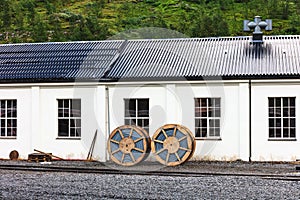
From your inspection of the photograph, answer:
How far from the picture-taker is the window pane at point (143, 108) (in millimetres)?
22984

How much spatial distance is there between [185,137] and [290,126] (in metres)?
3.91

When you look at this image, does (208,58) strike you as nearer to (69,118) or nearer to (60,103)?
(69,118)

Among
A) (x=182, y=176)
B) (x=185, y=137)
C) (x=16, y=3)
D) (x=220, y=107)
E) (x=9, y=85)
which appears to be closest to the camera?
(x=182, y=176)

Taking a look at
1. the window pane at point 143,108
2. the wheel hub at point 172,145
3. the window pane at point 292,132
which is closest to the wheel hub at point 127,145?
the wheel hub at point 172,145

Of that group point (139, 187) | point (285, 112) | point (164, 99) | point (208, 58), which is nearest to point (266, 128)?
point (285, 112)

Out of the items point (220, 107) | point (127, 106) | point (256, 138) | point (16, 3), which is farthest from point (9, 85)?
point (16, 3)

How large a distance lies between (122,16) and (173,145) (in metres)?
47.5

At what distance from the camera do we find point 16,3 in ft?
228

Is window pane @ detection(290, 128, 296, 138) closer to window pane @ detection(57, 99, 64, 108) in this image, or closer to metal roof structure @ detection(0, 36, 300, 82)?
metal roof structure @ detection(0, 36, 300, 82)

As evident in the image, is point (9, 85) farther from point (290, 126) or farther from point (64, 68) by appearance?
point (290, 126)

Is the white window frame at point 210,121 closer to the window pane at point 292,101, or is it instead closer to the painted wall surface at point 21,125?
the window pane at point 292,101

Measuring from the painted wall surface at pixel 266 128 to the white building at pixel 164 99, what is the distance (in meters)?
0.03

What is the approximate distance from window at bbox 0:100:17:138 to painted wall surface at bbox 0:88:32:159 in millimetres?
244

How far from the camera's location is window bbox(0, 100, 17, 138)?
24.1 meters
